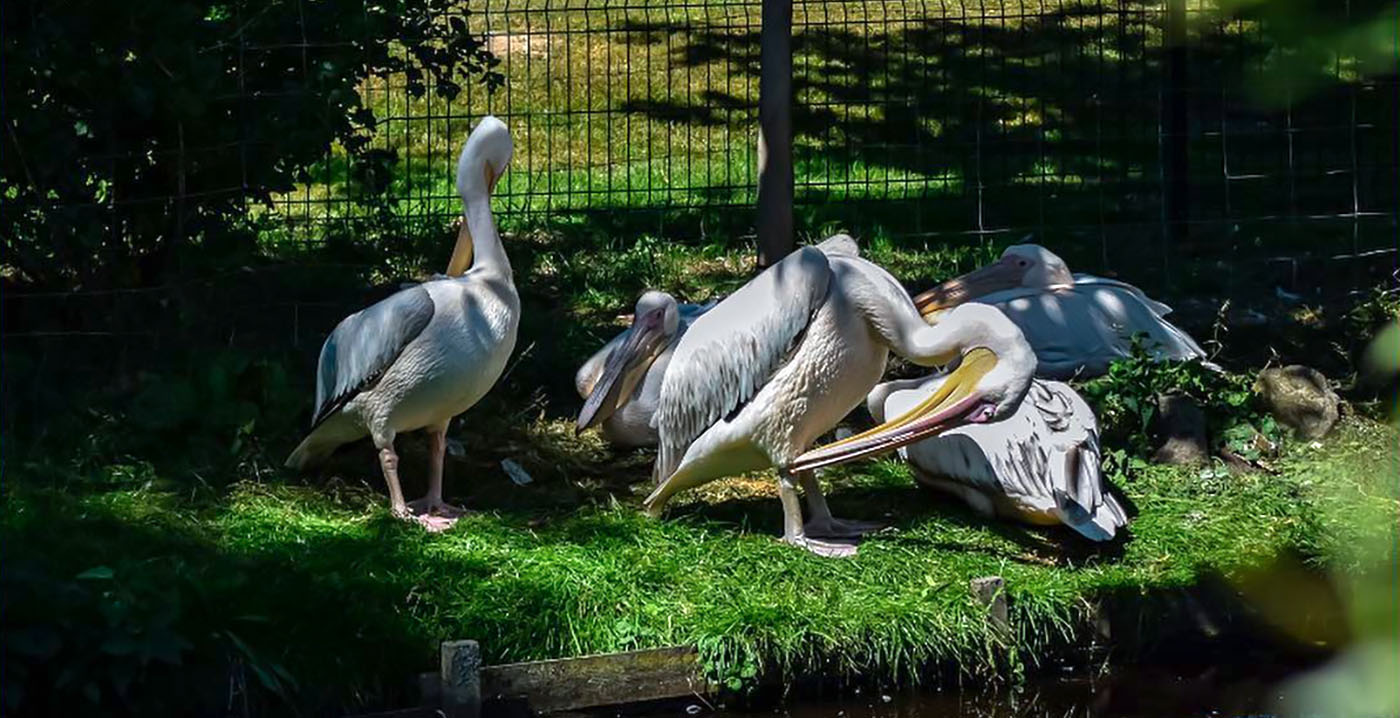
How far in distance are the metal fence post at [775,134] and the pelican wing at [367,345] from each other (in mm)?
2244

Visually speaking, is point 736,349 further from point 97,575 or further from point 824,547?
point 97,575

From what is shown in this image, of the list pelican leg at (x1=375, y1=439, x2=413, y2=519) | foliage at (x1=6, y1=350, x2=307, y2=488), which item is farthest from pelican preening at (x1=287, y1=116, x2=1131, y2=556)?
foliage at (x1=6, y1=350, x2=307, y2=488)

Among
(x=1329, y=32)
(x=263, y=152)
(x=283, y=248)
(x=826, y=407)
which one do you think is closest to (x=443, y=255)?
(x=283, y=248)

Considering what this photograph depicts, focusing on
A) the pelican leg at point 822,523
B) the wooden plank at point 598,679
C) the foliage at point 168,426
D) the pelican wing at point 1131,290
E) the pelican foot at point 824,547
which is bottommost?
the wooden plank at point 598,679

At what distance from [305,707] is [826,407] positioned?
1.94 meters

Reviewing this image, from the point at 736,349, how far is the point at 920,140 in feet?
16.4

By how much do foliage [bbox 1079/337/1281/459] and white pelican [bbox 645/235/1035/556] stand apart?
1358mm

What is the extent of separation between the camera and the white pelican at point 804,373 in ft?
18.3

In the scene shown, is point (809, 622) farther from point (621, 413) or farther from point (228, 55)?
point (228, 55)

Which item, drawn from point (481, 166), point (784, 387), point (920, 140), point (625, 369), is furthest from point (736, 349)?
point (920, 140)

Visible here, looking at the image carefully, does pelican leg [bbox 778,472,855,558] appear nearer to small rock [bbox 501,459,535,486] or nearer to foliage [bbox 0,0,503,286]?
small rock [bbox 501,459,535,486]

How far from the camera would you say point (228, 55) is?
7051mm

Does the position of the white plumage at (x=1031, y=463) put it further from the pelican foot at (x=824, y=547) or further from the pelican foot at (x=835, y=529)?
the pelican foot at (x=824, y=547)

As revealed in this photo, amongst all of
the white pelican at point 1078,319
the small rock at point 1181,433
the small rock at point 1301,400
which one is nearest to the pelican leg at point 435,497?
the white pelican at point 1078,319
